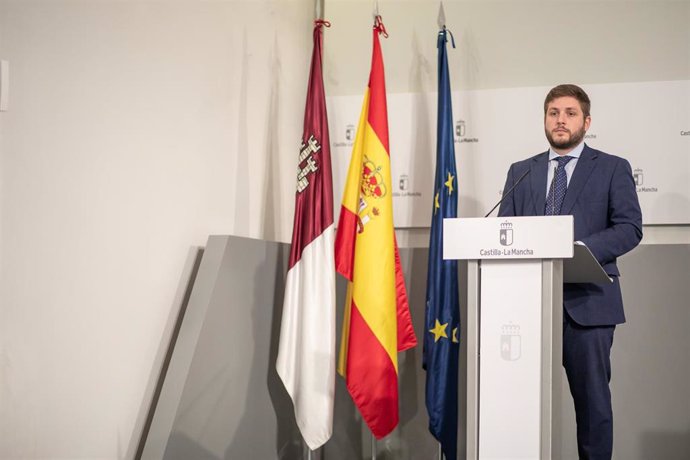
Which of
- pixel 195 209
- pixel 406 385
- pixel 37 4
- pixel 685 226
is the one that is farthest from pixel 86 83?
pixel 685 226

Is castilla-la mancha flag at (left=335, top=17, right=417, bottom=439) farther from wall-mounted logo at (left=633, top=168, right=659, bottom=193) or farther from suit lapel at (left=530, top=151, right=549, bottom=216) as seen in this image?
wall-mounted logo at (left=633, top=168, right=659, bottom=193)

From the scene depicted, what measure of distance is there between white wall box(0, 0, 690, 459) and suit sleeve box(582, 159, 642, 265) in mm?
1152

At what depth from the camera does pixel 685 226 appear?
12.2 feet

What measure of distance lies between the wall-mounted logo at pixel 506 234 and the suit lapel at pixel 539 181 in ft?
3.13

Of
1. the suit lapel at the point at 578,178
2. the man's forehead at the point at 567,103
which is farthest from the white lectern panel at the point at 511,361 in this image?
the man's forehead at the point at 567,103

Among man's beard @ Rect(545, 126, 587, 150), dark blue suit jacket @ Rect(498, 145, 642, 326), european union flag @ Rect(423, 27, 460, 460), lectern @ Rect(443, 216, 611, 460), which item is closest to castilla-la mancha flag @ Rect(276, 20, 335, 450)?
european union flag @ Rect(423, 27, 460, 460)

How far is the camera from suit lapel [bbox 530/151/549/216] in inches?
118

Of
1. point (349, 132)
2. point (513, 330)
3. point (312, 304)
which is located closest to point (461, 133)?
point (349, 132)

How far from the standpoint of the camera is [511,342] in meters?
2.08

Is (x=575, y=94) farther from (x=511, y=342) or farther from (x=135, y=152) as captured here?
(x=135, y=152)

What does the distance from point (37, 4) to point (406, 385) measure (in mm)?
2670

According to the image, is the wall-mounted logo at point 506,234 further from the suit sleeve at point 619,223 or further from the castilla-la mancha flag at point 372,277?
the castilla-la mancha flag at point 372,277

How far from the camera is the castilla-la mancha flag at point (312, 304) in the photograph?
314 cm

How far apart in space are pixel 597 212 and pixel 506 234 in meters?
0.97
